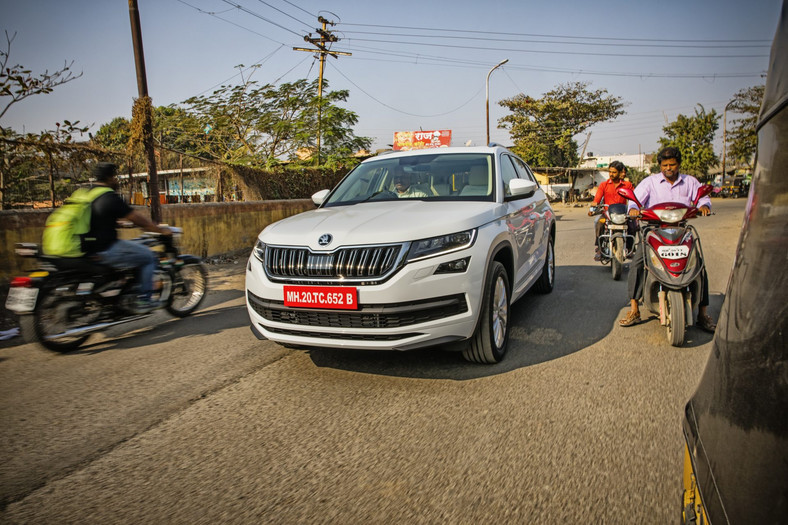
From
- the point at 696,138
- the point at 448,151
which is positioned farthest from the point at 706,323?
the point at 696,138

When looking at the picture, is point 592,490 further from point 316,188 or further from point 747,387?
point 316,188

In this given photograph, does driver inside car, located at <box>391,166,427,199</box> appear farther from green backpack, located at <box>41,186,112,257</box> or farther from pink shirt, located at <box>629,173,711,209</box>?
green backpack, located at <box>41,186,112,257</box>

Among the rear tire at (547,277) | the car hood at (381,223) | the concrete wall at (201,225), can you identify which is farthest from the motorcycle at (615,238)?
the concrete wall at (201,225)

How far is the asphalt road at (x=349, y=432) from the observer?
222 cm

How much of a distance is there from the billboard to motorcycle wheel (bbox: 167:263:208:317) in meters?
37.5

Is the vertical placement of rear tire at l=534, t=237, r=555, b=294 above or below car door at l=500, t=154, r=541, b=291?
below

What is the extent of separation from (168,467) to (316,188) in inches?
663

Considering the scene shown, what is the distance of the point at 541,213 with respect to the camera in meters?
5.99

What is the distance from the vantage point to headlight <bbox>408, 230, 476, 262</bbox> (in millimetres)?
3334

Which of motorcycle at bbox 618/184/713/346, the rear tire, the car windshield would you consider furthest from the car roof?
the rear tire

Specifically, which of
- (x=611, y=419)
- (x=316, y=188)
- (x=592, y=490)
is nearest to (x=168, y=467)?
(x=592, y=490)

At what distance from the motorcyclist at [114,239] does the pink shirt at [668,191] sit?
493 centimetres

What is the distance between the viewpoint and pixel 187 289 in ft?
19.8

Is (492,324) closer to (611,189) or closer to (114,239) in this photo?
(114,239)
